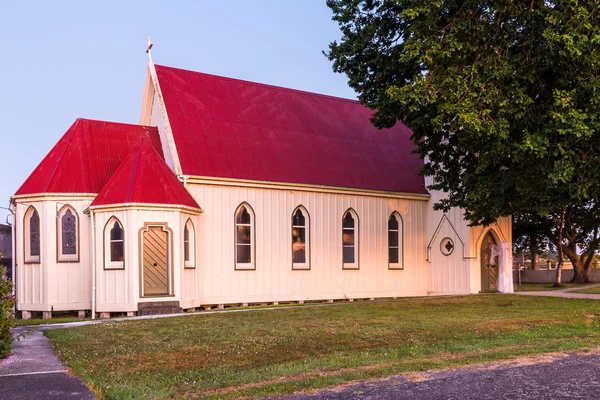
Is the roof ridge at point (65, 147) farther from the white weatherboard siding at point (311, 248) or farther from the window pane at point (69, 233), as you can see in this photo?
the white weatherboard siding at point (311, 248)

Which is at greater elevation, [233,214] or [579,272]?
[233,214]

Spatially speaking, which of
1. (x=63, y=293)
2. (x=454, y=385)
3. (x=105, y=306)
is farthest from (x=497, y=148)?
(x=63, y=293)

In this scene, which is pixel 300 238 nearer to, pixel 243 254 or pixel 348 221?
pixel 348 221

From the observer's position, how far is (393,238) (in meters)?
31.2

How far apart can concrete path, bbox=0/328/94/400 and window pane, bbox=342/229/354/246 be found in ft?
56.9

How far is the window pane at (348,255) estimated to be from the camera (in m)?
29.5

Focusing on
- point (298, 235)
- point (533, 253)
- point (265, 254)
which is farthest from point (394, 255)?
point (533, 253)

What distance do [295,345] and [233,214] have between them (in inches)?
509

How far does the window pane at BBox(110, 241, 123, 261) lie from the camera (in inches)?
898

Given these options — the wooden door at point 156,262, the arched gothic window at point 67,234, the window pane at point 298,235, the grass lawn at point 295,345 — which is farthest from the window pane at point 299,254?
the arched gothic window at point 67,234

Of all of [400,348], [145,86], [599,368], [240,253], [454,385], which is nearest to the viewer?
[454,385]

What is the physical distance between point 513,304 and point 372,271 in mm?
8411

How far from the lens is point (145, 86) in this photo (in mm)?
28906

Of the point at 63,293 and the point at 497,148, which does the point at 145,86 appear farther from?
the point at 497,148
